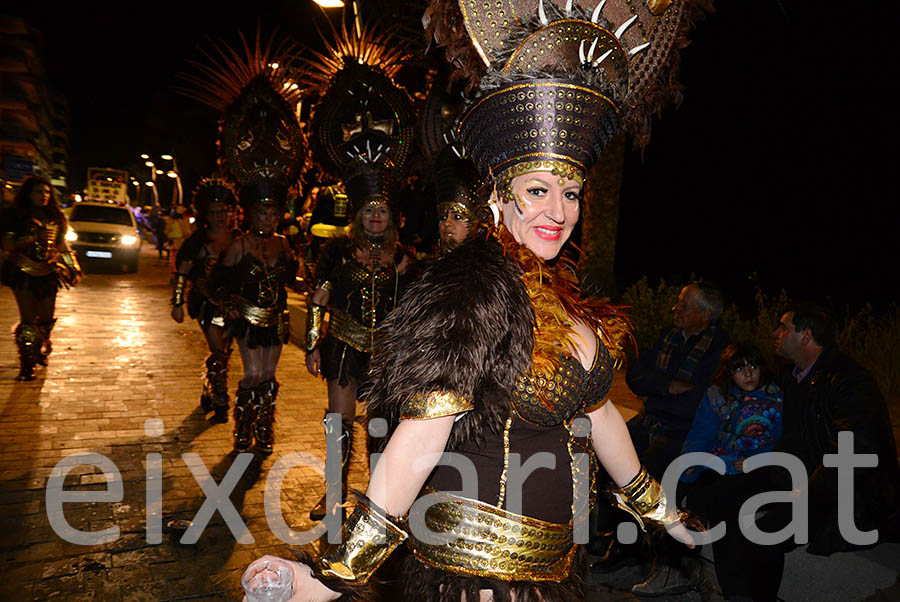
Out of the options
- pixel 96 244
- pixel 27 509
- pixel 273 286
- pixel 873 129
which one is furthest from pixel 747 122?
pixel 96 244

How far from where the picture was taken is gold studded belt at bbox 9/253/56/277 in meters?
7.68

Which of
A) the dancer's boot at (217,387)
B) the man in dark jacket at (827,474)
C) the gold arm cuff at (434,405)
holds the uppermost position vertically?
the gold arm cuff at (434,405)

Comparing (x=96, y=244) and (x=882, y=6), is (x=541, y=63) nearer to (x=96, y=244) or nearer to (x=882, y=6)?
(x=882, y=6)

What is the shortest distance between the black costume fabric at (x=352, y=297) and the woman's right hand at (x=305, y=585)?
10.5 ft

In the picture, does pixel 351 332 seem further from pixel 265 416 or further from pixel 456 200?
pixel 265 416

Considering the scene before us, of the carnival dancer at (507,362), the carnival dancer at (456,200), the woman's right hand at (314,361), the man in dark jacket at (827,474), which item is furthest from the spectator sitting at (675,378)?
the carnival dancer at (507,362)

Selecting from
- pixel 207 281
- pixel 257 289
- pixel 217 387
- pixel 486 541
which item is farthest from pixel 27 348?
pixel 486 541

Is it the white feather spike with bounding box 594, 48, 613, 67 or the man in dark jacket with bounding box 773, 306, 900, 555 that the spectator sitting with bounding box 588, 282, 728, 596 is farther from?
the white feather spike with bounding box 594, 48, 613, 67

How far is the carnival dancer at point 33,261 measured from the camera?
25.2 feet

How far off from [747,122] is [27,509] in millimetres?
16272

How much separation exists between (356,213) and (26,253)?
201 inches

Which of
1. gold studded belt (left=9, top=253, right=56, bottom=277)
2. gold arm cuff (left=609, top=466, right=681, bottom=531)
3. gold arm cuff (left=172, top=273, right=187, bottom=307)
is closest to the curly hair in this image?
gold studded belt (left=9, top=253, right=56, bottom=277)

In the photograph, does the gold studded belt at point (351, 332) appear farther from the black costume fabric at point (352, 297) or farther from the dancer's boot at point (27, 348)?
the dancer's boot at point (27, 348)

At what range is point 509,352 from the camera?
1.82 m
